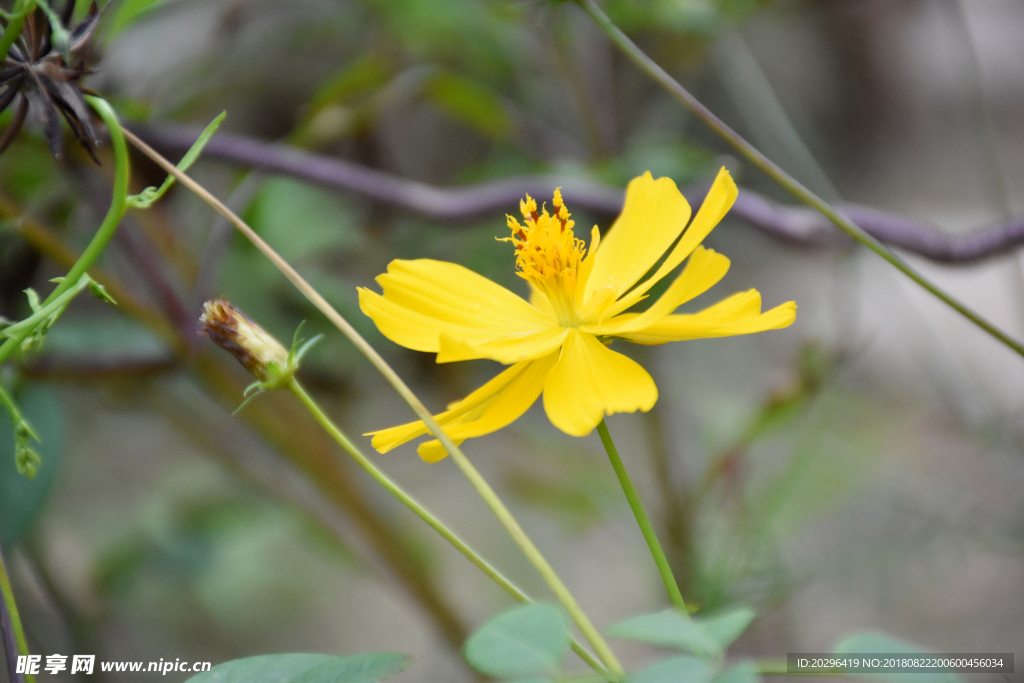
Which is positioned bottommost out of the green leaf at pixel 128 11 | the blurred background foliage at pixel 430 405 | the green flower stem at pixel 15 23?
the blurred background foliage at pixel 430 405

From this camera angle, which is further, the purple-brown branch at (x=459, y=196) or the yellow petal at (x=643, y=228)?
the purple-brown branch at (x=459, y=196)

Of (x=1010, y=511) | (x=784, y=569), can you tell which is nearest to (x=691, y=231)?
(x=784, y=569)

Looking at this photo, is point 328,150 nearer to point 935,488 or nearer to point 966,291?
point 935,488

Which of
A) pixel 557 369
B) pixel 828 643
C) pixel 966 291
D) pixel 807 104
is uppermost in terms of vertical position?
pixel 807 104

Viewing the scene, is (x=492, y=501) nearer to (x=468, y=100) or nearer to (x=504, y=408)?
(x=504, y=408)

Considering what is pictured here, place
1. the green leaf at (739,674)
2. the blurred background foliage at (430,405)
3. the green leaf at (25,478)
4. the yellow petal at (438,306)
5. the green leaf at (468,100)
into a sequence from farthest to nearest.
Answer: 1. the green leaf at (468,100)
2. the blurred background foliage at (430,405)
3. the green leaf at (25,478)
4. the yellow petal at (438,306)
5. the green leaf at (739,674)

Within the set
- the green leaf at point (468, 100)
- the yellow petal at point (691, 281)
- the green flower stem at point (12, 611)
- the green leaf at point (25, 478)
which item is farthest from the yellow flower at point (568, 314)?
the green leaf at point (468, 100)

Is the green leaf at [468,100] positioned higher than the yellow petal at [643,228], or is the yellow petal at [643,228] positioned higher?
the green leaf at [468,100]

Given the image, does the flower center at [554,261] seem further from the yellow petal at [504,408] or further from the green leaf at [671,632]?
the green leaf at [671,632]
